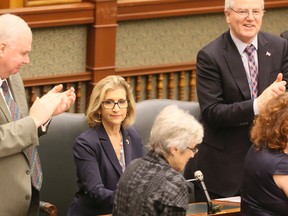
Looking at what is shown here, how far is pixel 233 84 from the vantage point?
5.19 metres

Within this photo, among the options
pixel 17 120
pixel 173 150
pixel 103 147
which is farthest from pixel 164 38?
pixel 173 150

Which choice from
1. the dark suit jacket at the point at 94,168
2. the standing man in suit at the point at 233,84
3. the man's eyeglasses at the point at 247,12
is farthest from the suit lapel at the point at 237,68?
the dark suit jacket at the point at 94,168

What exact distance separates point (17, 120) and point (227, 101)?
1.25m

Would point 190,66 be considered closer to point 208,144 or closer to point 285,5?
point 285,5

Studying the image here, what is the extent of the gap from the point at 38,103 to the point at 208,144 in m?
1.20

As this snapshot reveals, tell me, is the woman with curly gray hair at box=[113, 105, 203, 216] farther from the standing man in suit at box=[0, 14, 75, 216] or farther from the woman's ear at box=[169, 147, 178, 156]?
the standing man in suit at box=[0, 14, 75, 216]

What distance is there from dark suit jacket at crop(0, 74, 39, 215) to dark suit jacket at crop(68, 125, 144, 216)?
0.56 m

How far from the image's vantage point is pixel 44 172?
→ 553cm

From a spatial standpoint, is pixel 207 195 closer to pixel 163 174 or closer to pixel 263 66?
pixel 163 174

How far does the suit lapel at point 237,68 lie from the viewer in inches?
205

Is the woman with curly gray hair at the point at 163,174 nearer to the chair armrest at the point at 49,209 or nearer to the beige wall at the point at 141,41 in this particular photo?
the chair armrest at the point at 49,209

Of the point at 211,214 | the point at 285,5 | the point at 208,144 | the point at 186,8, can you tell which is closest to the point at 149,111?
the point at 208,144

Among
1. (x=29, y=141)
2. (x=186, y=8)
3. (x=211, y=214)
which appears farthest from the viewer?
(x=186, y=8)

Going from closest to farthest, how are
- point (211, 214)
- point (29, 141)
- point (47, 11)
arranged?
point (29, 141) → point (211, 214) → point (47, 11)
